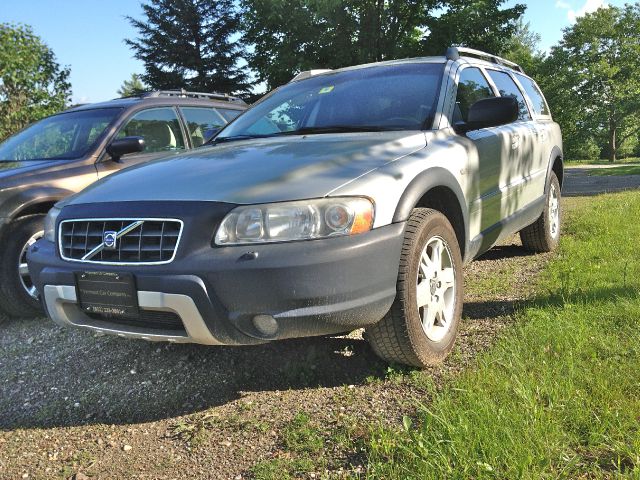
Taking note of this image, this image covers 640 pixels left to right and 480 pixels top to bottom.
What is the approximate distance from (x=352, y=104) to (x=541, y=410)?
7.46 ft

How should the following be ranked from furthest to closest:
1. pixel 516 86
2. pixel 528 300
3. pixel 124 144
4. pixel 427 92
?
pixel 516 86 → pixel 124 144 → pixel 528 300 → pixel 427 92

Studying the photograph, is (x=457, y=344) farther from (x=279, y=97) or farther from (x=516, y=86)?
(x=516, y=86)

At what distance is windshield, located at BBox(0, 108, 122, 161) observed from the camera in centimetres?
498

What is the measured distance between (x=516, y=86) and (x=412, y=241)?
3.23 m

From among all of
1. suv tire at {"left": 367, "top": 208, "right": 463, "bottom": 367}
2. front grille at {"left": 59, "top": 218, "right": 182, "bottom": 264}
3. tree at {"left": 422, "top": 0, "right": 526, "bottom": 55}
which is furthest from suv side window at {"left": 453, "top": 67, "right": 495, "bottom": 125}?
tree at {"left": 422, "top": 0, "right": 526, "bottom": 55}

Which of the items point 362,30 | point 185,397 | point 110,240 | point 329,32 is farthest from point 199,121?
point 362,30

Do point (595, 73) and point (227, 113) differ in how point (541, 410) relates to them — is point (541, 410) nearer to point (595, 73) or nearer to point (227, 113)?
point (227, 113)

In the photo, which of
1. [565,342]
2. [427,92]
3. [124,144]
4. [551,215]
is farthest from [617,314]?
[124,144]

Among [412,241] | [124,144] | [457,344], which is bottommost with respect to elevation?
[457,344]

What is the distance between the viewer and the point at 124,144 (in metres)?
4.73

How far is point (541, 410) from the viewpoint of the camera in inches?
86.3

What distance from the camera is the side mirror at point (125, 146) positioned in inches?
186

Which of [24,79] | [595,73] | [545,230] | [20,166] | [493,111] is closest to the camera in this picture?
[493,111]

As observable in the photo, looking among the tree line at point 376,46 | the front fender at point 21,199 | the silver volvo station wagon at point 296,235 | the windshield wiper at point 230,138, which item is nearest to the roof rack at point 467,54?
the silver volvo station wagon at point 296,235
